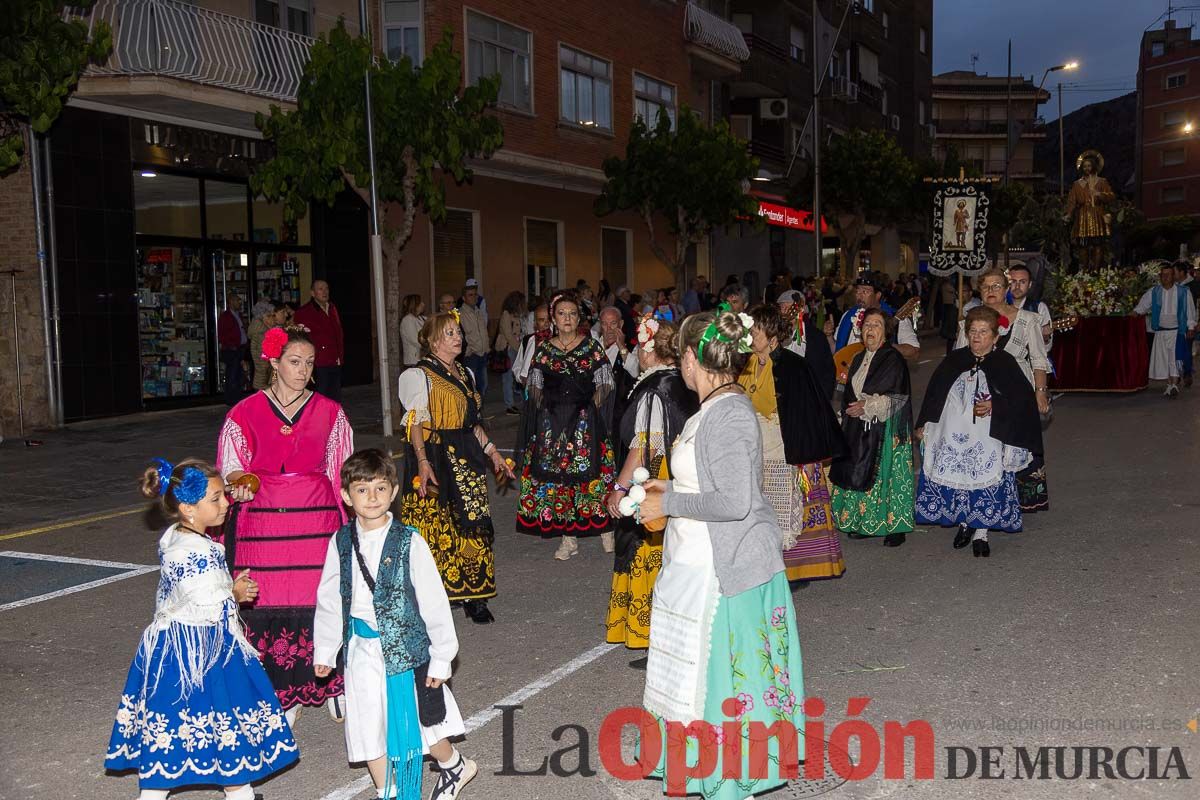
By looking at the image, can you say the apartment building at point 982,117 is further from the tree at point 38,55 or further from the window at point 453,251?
the tree at point 38,55

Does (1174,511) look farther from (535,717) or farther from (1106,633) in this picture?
(535,717)

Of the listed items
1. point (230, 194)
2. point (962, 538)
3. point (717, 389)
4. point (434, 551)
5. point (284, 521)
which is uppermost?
point (230, 194)

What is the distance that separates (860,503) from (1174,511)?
2767mm

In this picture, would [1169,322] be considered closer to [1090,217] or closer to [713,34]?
[1090,217]

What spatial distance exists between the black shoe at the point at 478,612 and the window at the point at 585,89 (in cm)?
1862

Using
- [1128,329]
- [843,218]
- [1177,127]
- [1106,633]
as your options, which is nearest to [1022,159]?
[1177,127]

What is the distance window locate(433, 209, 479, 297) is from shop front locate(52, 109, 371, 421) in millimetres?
2095

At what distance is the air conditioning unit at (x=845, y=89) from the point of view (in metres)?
42.8

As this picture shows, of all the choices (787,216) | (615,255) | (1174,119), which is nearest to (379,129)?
(615,255)

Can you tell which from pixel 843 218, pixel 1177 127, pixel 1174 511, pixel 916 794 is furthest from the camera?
pixel 1177 127

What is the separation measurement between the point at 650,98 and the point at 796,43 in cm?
1433

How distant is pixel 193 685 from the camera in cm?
401

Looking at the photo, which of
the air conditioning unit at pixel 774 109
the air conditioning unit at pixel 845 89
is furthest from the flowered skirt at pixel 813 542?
the air conditioning unit at pixel 845 89

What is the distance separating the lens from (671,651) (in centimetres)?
404
